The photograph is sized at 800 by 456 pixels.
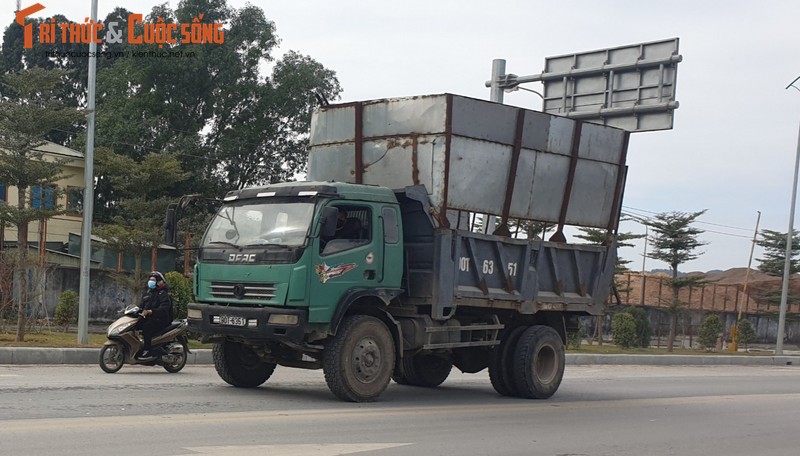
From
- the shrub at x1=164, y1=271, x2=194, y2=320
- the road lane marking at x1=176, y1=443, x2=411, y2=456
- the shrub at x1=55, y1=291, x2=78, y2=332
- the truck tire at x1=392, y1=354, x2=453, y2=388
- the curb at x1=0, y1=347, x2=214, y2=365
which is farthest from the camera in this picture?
the shrub at x1=55, y1=291, x2=78, y2=332

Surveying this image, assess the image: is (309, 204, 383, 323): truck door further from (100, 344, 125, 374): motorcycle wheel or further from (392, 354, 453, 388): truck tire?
(100, 344, 125, 374): motorcycle wheel

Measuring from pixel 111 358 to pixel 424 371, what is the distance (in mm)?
4647

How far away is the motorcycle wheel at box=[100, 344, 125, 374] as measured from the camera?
45.5 feet

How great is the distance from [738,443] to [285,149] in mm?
33644

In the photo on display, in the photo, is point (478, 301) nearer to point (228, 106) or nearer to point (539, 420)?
point (539, 420)

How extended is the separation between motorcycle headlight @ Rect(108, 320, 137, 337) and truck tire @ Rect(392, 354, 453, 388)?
3.99m

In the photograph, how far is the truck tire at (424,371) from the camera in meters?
14.3

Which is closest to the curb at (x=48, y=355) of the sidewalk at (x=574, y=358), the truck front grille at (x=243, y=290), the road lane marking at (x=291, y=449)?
the sidewalk at (x=574, y=358)

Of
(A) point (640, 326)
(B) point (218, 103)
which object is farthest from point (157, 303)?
(B) point (218, 103)

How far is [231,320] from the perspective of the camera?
11.1 meters

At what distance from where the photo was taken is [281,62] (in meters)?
41.8

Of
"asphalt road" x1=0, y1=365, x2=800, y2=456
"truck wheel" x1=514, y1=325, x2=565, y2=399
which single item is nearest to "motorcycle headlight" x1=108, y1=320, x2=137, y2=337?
"asphalt road" x1=0, y1=365, x2=800, y2=456

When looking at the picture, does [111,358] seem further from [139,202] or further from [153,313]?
[139,202]

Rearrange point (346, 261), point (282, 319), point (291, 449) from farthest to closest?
point (346, 261)
point (282, 319)
point (291, 449)
